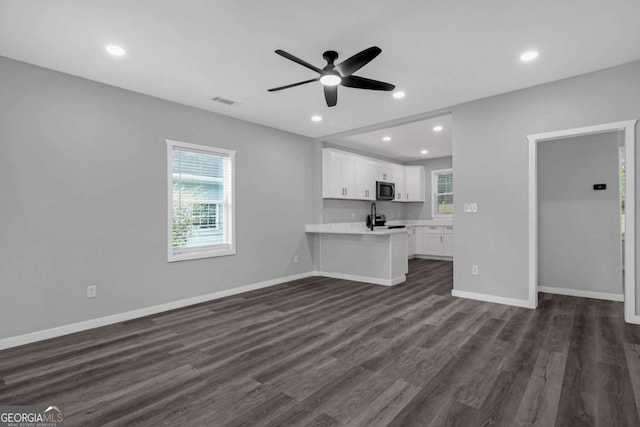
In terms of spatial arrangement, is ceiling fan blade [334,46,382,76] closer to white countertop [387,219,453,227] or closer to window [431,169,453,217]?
white countertop [387,219,453,227]

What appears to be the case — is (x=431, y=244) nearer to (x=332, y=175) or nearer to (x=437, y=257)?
(x=437, y=257)

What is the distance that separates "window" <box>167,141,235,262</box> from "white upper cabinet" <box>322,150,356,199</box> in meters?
2.05

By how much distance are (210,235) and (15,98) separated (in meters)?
2.59

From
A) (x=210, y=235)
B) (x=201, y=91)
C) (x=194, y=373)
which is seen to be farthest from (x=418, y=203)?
(x=194, y=373)

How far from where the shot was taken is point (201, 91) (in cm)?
395

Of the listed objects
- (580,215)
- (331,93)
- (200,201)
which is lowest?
(580,215)

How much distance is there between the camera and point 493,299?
420 centimetres

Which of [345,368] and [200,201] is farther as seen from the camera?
[200,201]

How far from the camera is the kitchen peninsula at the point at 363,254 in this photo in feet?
17.7

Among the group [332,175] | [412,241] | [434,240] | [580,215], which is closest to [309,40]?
[332,175]

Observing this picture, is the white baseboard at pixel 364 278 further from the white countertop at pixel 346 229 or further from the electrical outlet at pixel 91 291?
the electrical outlet at pixel 91 291

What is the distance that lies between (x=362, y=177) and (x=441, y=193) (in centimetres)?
277

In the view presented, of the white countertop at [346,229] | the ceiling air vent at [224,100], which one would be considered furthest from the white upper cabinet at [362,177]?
the ceiling air vent at [224,100]

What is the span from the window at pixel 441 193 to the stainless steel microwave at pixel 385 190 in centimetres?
139
